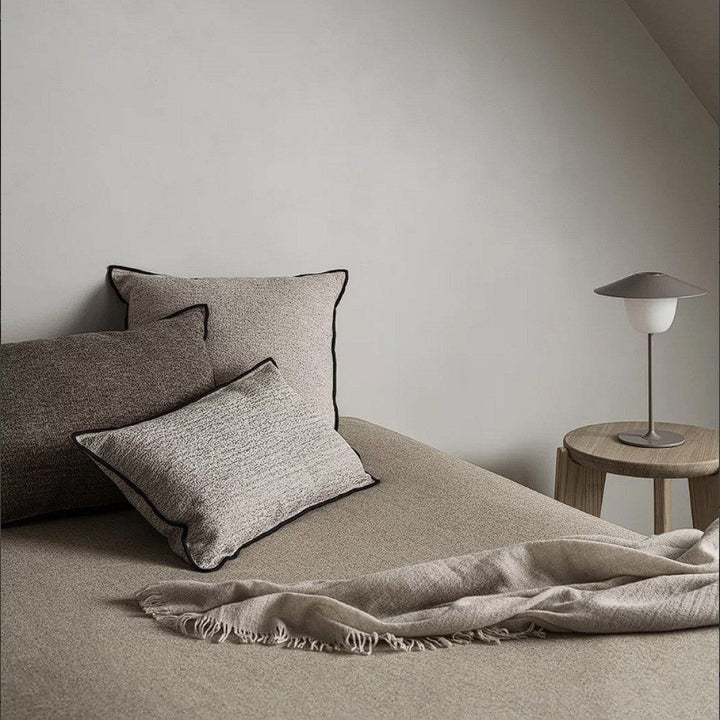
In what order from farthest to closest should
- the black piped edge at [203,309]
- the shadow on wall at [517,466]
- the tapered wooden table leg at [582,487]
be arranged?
the shadow on wall at [517,466]
the tapered wooden table leg at [582,487]
the black piped edge at [203,309]

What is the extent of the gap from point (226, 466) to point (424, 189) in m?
1.02

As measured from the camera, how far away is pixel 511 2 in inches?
84.9

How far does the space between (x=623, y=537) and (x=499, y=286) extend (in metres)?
1.10

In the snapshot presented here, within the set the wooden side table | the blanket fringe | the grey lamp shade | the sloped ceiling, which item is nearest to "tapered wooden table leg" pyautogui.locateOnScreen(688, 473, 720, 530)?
the wooden side table

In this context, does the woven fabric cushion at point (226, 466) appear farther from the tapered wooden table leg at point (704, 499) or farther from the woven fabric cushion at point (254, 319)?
the tapered wooden table leg at point (704, 499)

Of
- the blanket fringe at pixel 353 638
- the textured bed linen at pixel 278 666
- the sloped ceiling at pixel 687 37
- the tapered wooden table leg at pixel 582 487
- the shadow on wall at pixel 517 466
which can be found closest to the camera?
the textured bed linen at pixel 278 666

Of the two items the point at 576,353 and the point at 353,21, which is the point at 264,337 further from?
the point at 576,353

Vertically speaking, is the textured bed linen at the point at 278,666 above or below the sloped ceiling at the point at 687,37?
below

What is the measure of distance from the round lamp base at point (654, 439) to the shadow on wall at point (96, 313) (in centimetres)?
105

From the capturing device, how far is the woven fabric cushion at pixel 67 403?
133cm

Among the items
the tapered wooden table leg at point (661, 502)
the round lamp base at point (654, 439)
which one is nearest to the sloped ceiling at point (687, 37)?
the round lamp base at point (654, 439)

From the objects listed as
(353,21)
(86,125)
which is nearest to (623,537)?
(86,125)

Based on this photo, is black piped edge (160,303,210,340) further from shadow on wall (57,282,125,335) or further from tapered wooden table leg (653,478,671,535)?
tapered wooden table leg (653,478,671,535)

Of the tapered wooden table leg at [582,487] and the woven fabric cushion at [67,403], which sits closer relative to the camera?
the woven fabric cushion at [67,403]
